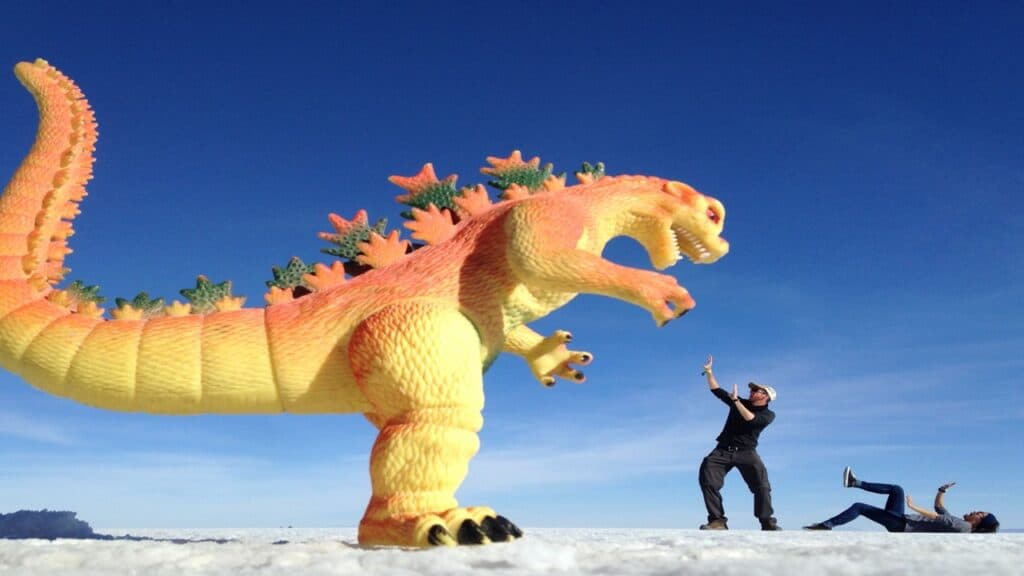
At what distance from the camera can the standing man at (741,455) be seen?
589cm

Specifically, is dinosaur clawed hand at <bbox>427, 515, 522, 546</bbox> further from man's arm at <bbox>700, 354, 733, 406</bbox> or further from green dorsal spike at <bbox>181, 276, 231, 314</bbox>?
man's arm at <bbox>700, 354, 733, 406</bbox>

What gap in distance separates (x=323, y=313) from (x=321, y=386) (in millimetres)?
290

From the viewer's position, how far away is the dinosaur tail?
3402 millimetres

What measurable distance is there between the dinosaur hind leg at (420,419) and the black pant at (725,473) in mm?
3099

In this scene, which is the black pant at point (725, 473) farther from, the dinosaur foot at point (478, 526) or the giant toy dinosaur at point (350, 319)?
the dinosaur foot at point (478, 526)

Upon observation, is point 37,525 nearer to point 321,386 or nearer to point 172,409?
point 172,409

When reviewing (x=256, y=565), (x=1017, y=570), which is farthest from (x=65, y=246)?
(x=1017, y=570)

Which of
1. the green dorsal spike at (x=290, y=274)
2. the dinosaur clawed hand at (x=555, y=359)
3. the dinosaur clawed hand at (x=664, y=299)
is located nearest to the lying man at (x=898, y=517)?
the dinosaur clawed hand at (x=555, y=359)

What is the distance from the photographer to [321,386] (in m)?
3.46

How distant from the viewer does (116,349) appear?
3.41 meters

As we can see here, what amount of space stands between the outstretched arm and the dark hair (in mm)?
4107

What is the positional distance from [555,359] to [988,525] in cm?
432

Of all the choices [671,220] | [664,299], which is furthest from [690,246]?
[664,299]

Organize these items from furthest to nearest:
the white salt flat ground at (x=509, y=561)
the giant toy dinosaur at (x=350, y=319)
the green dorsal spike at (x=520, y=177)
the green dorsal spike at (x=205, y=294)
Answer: the green dorsal spike at (x=520, y=177)
the green dorsal spike at (x=205, y=294)
the giant toy dinosaur at (x=350, y=319)
the white salt flat ground at (x=509, y=561)
